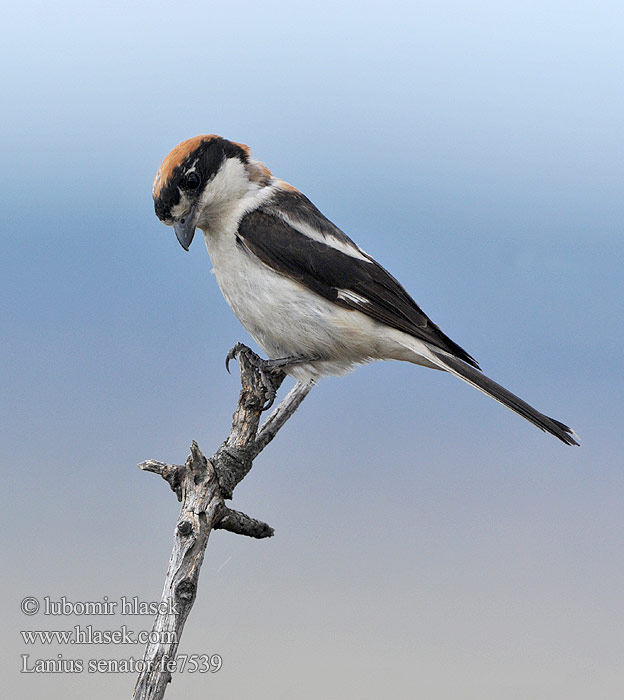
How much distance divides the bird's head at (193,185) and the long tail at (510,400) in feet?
4.02

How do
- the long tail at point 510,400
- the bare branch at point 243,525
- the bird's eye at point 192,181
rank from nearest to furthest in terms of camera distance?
the long tail at point 510,400 < the bare branch at point 243,525 < the bird's eye at point 192,181

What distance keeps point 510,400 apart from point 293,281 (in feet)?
3.37

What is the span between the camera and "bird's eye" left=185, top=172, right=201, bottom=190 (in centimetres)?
327

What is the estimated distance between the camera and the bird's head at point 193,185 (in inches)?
128

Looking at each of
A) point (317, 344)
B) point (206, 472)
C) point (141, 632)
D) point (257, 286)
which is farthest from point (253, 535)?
point (257, 286)

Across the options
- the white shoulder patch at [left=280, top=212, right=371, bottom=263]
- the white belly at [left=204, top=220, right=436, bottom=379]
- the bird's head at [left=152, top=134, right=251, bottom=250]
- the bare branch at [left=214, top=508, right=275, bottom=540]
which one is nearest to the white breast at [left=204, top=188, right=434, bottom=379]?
the white belly at [left=204, top=220, right=436, bottom=379]

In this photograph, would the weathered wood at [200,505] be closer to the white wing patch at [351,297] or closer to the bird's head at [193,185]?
the white wing patch at [351,297]

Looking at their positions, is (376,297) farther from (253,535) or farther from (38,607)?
(38,607)

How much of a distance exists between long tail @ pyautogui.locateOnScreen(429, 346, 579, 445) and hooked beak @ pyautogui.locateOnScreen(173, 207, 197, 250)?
1206 millimetres

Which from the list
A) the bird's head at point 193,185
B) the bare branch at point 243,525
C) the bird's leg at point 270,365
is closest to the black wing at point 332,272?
the bird's head at point 193,185

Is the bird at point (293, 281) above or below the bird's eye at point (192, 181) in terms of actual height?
below

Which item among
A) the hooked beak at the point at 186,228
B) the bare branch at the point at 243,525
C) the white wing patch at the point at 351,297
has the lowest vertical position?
the bare branch at the point at 243,525

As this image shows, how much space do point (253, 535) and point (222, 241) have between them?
1307mm

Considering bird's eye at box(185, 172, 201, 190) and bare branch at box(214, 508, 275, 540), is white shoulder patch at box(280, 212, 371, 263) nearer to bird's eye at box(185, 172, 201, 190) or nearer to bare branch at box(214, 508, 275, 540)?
bird's eye at box(185, 172, 201, 190)
